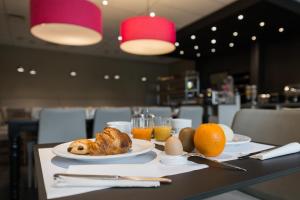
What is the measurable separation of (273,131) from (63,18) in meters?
1.84

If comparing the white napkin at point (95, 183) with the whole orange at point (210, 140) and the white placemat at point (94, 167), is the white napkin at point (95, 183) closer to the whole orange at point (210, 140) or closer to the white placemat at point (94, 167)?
the white placemat at point (94, 167)

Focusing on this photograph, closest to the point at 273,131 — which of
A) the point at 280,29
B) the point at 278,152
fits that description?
the point at 278,152

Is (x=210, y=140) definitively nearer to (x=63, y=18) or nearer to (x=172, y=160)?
(x=172, y=160)

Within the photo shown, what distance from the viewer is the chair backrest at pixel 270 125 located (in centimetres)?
119

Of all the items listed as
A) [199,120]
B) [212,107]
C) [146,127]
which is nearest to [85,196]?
[146,127]

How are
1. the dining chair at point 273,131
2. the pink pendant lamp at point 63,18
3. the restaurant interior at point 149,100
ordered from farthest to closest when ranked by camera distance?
the pink pendant lamp at point 63,18 → the dining chair at point 273,131 → the restaurant interior at point 149,100

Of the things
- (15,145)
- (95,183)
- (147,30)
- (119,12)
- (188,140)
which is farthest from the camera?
(119,12)

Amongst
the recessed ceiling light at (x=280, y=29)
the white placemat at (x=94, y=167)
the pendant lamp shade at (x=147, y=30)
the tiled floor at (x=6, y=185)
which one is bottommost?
the tiled floor at (x=6, y=185)

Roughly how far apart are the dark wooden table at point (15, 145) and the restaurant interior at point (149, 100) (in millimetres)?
10

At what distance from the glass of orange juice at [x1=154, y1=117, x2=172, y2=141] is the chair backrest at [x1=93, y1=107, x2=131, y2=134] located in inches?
59.8

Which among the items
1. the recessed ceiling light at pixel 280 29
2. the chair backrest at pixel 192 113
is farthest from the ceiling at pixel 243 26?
the chair backrest at pixel 192 113

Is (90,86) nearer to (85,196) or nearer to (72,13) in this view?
(72,13)

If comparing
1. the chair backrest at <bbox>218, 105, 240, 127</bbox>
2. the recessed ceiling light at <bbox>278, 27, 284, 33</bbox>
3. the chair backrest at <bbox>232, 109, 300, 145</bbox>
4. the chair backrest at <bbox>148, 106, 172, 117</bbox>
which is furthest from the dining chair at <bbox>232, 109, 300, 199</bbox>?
the recessed ceiling light at <bbox>278, 27, 284, 33</bbox>

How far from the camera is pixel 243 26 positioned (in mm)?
4895
